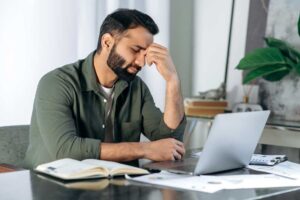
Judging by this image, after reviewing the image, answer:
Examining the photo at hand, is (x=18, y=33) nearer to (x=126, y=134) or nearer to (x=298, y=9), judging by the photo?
(x=126, y=134)

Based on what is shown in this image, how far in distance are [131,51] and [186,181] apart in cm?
82

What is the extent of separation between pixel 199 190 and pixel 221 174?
0.25 metres

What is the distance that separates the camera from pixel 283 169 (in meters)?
1.39

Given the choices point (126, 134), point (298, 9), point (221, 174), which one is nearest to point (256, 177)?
point (221, 174)

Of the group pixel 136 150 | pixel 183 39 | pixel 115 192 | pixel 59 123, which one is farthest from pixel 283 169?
pixel 183 39

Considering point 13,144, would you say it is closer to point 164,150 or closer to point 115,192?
point 164,150

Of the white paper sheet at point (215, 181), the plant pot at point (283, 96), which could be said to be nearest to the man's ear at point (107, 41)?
the white paper sheet at point (215, 181)

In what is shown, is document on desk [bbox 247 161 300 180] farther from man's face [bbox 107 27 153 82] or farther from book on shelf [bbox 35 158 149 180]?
man's face [bbox 107 27 153 82]

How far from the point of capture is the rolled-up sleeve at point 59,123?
1510 millimetres

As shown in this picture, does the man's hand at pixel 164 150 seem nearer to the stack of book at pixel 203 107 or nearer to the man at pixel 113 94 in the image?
the man at pixel 113 94

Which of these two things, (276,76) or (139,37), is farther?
(276,76)

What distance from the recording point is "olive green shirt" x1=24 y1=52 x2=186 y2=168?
1549 millimetres

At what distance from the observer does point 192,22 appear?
3.51 metres

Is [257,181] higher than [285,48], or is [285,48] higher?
[285,48]
